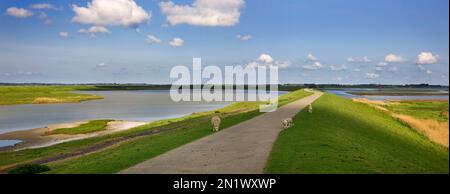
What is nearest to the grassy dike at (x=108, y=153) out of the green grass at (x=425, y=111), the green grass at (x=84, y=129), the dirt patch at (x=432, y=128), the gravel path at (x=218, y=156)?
the gravel path at (x=218, y=156)

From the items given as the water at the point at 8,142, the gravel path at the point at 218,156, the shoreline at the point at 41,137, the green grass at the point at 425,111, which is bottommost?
the water at the point at 8,142

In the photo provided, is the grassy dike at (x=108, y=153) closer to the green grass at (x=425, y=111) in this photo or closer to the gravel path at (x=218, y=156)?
the gravel path at (x=218, y=156)

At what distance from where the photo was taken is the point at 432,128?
50.5m

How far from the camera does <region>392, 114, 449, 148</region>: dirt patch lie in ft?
140

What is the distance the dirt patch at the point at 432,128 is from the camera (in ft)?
140

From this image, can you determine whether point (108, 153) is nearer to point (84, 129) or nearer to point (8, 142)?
point (8, 142)

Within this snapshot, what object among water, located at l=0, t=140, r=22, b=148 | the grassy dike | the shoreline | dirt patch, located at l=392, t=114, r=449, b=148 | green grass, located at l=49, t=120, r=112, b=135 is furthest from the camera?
green grass, located at l=49, t=120, r=112, b=135

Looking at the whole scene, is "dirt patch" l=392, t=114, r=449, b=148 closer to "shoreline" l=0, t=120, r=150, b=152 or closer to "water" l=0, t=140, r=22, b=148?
"shoreline" l=0, t=120, r=150, b=152

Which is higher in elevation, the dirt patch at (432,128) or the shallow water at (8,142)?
the dirt patch at (432,128)

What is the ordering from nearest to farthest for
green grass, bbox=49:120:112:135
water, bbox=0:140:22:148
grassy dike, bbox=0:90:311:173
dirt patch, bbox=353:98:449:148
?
grassy dike, bbox=0:90:311:173, dirt patch, bbox=353:98:449:148, water, bbox=0:140:22:148, green grass, bbox=49:120:112:135

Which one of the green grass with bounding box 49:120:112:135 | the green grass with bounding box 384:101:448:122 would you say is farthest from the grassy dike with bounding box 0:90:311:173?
the green grass with bounding box 384:101:448:122

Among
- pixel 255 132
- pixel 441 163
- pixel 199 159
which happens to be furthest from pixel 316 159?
pixel 441 163

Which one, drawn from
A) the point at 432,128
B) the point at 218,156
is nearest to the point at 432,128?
the point at 432,128
